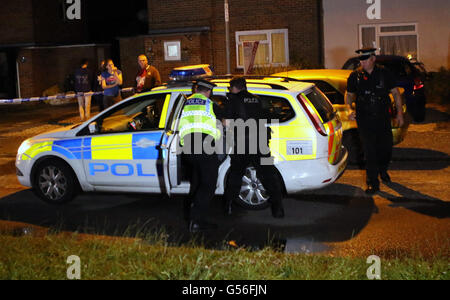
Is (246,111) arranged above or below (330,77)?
below

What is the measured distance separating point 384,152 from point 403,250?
8.69 ft

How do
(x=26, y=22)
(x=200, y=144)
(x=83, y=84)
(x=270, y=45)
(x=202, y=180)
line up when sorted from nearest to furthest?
1. (x=200, y=144)
2. (x=202, y=180)
3. (x=83, y=84)
4. (x=270, y=45)
5. (x=26, y=22)

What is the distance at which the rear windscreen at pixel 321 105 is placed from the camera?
26.6 ft

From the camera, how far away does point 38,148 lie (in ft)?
29.0

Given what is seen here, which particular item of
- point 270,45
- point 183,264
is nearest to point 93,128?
point 183,264

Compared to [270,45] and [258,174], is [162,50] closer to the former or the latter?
[270,45]

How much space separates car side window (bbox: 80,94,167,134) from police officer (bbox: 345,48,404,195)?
8.45ft

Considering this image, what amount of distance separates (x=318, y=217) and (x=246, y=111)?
5.11 ft

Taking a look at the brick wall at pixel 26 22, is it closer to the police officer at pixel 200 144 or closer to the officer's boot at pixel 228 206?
the officer's boot at pixel 228 206

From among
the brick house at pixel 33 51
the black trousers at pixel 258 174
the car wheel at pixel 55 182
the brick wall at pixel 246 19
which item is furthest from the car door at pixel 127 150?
the brick house at pixel 33 51

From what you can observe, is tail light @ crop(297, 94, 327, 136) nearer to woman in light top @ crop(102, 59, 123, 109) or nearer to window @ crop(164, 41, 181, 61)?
woman in light top @ crop(102, 59, 123, 109)

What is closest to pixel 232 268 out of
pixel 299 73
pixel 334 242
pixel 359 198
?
pixel 334 242

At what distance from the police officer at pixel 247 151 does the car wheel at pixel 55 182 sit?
226cm

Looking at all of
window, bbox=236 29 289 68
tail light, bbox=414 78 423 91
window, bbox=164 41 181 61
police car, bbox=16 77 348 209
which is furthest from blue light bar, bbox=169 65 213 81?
window, bbox=164 41 181 61
